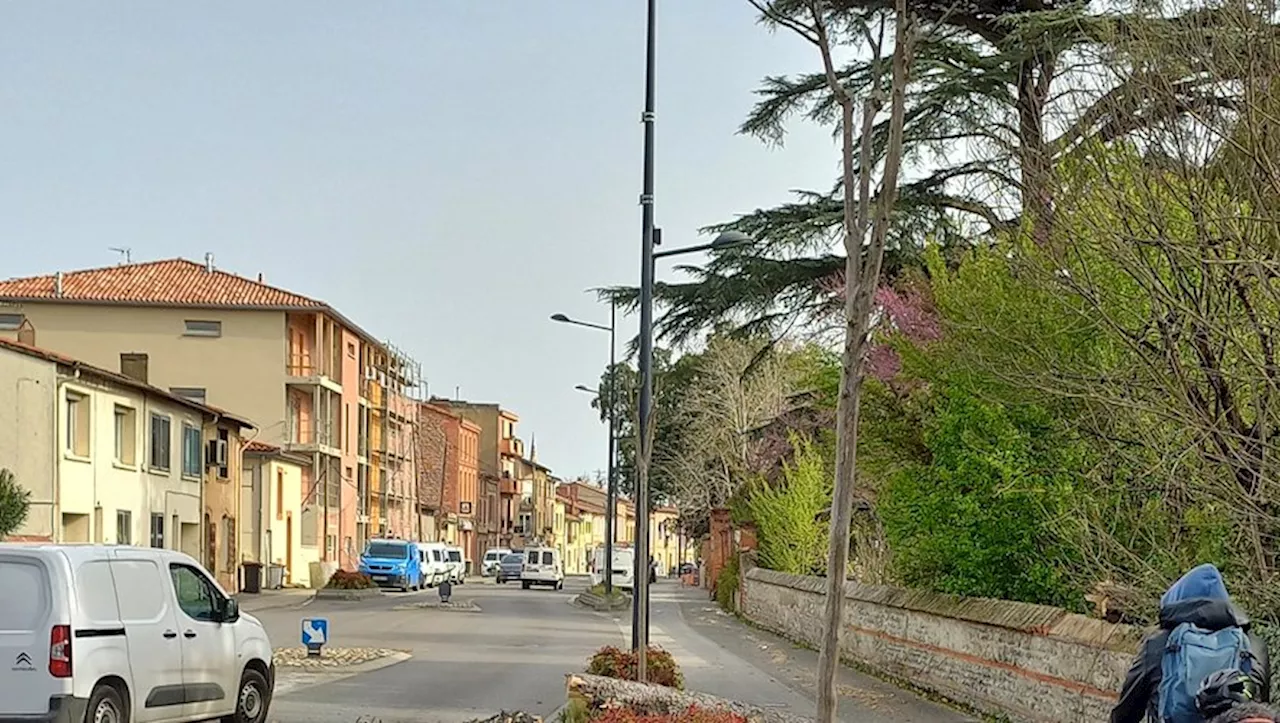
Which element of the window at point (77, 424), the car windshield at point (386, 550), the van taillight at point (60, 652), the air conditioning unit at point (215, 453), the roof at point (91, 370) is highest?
the roof at point (91, 370)

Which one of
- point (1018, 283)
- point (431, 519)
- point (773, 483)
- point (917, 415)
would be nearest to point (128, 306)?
point (773, 483)

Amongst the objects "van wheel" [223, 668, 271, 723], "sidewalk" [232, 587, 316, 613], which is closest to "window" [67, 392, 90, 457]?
"sidewalk" [232, 587, 316, 613]

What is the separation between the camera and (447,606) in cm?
4684

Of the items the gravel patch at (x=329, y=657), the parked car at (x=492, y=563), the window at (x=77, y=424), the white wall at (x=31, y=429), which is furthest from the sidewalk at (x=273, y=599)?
the parked car at (x=492, y=563)

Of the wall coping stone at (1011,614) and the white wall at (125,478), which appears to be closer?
the wall coping stone at (1011,614)

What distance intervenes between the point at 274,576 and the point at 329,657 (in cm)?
3509

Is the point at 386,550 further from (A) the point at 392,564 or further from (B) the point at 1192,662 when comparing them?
(B) the point at 1192,662

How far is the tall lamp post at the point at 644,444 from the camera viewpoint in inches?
606

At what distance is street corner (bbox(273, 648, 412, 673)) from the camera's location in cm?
2347

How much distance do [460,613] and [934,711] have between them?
27.1m

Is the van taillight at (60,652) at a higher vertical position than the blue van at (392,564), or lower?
Answer: higher

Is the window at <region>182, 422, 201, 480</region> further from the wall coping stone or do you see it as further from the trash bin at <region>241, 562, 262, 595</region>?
the wall coping stone

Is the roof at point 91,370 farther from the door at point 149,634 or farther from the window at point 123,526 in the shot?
the door at point 149,634

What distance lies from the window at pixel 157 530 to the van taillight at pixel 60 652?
31946 millimetres
